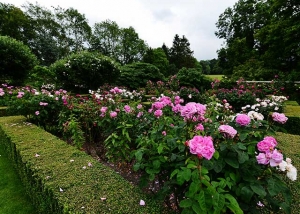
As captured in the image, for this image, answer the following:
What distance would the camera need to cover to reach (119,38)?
26.0 m

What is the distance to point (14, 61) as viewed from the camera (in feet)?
27.3

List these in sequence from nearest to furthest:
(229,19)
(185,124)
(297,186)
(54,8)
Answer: (185,124) → (297,186) → (229,19) → (54,8)

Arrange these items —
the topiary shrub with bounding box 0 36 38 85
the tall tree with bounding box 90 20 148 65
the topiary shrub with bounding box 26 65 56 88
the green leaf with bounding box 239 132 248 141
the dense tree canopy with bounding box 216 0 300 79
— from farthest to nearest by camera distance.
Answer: the tall tree with bounding box 90 20 148 65, the topiary shrub with bounding box 26 65 56 88, the dense tree canopy with bounding box 216 0 300 79, the topiary shrub with bounding box 0 36 38 85, the green leaf with bounding box 239 132 248 141

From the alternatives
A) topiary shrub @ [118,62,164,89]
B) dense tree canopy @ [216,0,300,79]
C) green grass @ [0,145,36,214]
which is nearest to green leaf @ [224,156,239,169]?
green grass @ [0,145,36,214]

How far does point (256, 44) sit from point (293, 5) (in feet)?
28.4

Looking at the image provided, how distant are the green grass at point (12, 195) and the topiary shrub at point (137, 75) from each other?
9954 millimetres

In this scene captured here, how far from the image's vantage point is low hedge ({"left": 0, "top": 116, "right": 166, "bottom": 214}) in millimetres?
1233

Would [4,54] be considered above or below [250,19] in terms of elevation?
below

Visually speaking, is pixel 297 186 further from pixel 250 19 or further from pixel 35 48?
pixel 35 48

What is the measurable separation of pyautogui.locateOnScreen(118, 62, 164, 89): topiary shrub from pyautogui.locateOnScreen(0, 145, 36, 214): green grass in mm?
9954

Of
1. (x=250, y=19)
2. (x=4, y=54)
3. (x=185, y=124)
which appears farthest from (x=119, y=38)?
(x=185, y=124)

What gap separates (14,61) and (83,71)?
9.41 ft

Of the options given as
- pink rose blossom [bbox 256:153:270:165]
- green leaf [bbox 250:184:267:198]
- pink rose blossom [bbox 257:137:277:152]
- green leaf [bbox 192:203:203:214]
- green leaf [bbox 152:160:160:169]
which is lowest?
green leaf [bbox 192:203:203:214]

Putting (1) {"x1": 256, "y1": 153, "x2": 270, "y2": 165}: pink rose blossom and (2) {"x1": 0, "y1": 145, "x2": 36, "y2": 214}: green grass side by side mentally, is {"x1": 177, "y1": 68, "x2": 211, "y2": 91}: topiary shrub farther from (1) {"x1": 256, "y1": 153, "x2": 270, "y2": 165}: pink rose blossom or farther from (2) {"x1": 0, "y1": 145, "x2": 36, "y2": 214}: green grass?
(1) {"x1": 256, "y1": 153, "x2": 270, "y2": 165}: pink rose blossom
